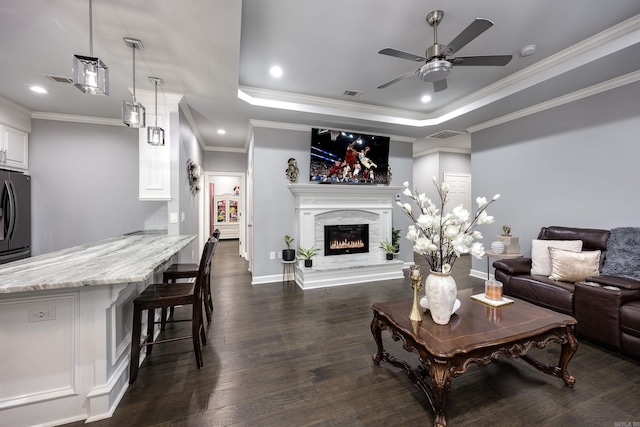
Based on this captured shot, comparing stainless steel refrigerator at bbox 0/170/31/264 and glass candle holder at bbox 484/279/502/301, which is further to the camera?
stainless steel refrigerator at bbox 0/170/31/264

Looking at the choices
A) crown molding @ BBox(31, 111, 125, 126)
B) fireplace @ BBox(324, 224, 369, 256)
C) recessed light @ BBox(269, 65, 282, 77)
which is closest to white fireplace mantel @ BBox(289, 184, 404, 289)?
fireplace @ BBox(324, 224, 369, 256)

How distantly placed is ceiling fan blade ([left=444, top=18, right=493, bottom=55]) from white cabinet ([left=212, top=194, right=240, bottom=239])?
882cm

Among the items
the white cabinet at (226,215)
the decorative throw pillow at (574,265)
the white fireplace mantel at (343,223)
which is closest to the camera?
the decorative throw pillow at (574,265)

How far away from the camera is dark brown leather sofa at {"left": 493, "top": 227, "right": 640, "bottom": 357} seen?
216cm

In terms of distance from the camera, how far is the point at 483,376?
195 centimetres

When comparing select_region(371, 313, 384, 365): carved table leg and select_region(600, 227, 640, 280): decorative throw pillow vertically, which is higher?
select_region(600, 227, 640, 280): decorative throw pillow

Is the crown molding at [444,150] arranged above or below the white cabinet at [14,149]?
above

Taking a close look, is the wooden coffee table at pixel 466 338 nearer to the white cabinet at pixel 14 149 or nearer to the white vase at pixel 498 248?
the white vase at pixel 498 248

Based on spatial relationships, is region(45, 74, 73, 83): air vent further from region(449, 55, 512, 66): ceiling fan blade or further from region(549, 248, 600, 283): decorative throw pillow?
region(549, 248, 600, 283): decorative throw pillow

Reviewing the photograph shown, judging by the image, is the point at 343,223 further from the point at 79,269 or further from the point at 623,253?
the point at 79,269

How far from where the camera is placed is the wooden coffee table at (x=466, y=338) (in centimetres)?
145

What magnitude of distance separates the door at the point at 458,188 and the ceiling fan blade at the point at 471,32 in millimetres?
5215

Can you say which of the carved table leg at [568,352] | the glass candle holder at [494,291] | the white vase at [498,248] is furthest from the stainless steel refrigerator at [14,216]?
the white vase at [498,248]

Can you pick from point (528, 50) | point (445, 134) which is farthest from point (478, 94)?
point (445, 134)
